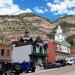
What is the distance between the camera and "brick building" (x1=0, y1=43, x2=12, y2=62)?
296ft

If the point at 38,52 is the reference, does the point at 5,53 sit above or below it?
below

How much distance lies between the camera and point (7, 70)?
169ft

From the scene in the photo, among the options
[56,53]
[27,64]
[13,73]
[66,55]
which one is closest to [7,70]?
[13,73]

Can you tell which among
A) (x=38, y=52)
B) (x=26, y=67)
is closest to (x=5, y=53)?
(x=38, y=52)

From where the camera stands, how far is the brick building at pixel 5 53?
9031 centimetres

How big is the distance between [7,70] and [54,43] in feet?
214

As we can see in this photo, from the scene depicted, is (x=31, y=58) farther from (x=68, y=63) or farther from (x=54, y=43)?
(x=54, y=43)

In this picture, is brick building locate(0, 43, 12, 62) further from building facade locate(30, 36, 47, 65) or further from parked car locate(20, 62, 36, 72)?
parked car locate(20, 62, 36, 72)

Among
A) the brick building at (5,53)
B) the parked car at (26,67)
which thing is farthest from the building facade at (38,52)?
the parked car at (26,67)

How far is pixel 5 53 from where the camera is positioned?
91.8m

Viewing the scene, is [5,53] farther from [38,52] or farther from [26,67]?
[26,67]

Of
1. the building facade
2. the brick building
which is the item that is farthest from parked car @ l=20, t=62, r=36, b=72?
the building facade

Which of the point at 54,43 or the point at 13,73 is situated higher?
the point at 54,43

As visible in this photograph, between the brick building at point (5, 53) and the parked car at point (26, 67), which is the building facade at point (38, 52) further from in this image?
the parked car at point (26, 67)
